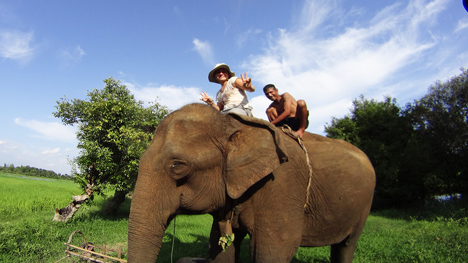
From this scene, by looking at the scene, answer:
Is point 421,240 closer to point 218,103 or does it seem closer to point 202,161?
point 218,103

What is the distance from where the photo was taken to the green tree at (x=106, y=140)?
12.3 meters

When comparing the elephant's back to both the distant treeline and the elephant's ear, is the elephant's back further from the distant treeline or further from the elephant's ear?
the distant treeline

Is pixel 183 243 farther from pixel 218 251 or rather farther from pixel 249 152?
pixel 249 152

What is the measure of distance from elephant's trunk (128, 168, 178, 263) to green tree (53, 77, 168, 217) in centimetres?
1048

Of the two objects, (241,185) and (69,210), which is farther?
(69,210)

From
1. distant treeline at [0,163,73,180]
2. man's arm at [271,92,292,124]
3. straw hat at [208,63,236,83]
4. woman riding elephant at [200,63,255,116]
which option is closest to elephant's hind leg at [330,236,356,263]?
man's arm at [271,92,292,124]

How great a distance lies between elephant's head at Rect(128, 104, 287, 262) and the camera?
2.48m

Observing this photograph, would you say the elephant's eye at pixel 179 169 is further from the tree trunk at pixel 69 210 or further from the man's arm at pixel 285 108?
the tree trunk at pixel 69 210

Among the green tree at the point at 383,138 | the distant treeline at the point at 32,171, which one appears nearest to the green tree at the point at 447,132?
the green tree at the point at 383,138

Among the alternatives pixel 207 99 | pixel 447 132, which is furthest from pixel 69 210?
pixel 447 132

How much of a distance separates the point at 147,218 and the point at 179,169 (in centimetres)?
50

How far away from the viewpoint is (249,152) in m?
2.80

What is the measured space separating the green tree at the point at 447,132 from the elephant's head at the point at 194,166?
23.8m

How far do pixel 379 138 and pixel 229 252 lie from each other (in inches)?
1101
